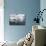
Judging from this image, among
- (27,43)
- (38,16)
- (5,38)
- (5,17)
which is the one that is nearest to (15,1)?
(5,17)

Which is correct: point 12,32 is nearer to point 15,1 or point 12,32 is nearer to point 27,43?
point 15,1

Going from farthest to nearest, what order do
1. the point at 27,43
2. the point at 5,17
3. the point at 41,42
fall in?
1. the point at 5,17
2. the point at 27,43
3. the point at 41,42

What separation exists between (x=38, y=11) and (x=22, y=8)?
2.14ft

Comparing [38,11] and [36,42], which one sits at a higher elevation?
[38,11]

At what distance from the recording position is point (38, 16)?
5.30 m

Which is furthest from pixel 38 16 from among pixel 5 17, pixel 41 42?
pixel 41 42

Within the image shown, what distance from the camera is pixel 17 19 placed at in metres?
5.30

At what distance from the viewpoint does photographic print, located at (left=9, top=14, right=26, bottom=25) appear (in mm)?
5285

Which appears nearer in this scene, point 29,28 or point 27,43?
point 27,43

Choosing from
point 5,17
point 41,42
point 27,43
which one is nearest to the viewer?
point 41,42

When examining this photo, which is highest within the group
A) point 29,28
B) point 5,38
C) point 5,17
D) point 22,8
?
point 22,8

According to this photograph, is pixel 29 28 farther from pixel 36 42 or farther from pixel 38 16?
pixel 36 42

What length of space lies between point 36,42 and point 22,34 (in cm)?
271

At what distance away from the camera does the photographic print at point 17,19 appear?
5.29 meters
